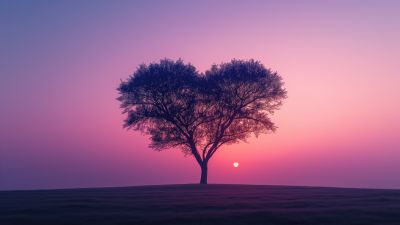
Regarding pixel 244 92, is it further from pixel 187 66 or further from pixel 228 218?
pixel 228 218

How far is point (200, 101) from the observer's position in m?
51.1

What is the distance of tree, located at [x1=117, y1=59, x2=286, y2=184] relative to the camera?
50812mm

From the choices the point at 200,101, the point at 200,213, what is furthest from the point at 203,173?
the point at 200,213

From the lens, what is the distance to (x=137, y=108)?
5178 cm

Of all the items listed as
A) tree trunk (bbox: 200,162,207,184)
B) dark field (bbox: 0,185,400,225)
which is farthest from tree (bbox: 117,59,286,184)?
dark field (bbox: 0,185,400,225)

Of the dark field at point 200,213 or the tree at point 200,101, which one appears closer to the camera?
the dark field at point 200,213

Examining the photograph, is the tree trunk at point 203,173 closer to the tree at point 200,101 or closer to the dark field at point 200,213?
the tree at point 200,101

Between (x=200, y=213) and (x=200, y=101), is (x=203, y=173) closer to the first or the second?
(x=200, y=101)

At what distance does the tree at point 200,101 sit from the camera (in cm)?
5081

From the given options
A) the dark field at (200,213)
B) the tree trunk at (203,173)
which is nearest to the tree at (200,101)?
the tree trunk at (203,173)

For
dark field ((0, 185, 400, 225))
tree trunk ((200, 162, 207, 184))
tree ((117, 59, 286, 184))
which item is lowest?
dark field ((0, 185, 400, 225))

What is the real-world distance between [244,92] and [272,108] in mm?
3793

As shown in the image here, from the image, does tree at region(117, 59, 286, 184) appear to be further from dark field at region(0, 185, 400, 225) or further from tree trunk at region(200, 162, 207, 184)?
dark field at region(0, 185, 400, 225)

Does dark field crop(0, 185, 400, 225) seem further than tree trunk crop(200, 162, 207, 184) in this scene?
No
